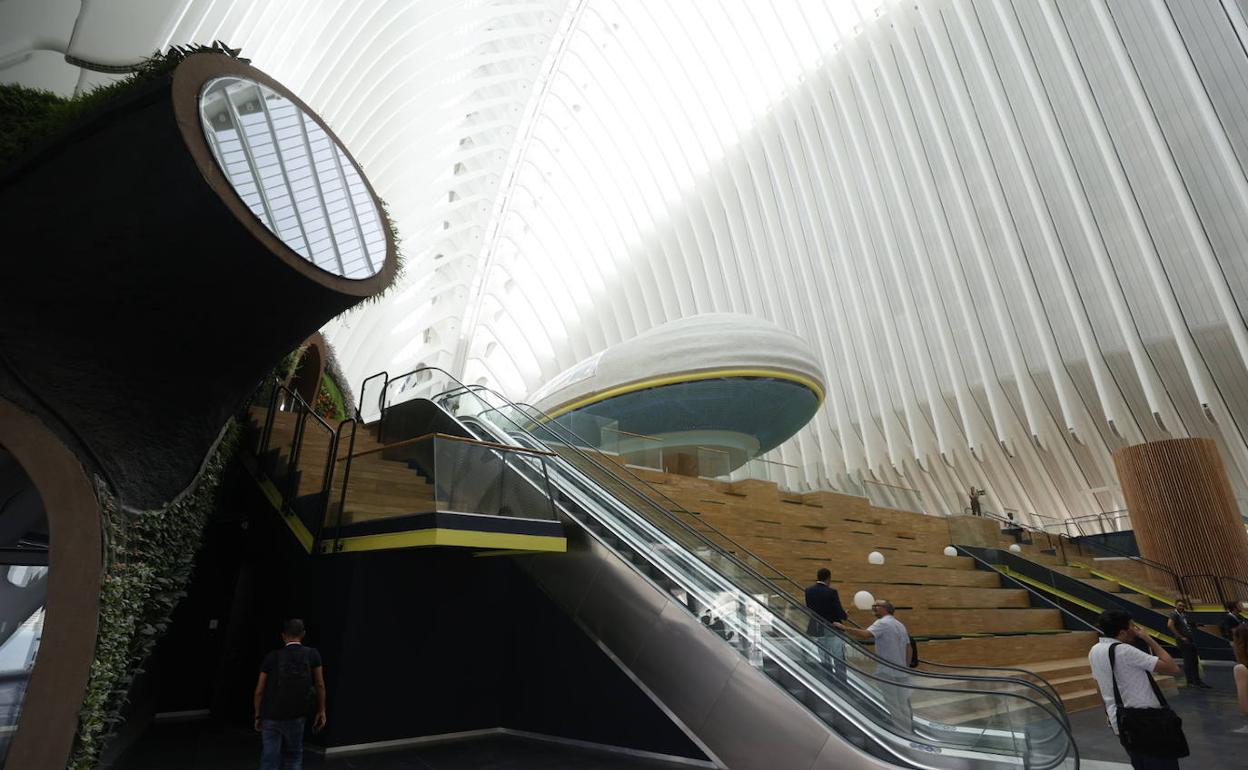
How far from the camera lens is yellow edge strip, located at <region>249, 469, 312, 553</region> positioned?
7540mm

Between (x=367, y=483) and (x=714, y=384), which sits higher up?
(x=714, y=384)

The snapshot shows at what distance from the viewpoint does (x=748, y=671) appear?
5582 mm

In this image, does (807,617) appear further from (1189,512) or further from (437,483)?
(1189,512)

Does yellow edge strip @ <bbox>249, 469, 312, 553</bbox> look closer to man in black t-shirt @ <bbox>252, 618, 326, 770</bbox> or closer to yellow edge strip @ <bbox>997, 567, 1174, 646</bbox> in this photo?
man in black t-shirt @ <bbox>252, 618, 326, 770</bbox>

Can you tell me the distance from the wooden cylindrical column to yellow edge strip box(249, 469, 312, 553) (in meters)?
17.4

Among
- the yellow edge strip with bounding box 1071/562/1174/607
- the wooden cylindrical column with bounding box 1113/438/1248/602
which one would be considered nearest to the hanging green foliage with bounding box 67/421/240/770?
the yellow edge strip with bounding box 1071/562/1174/607

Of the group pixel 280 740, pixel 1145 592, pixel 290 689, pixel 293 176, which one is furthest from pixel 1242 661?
pixel 1145 592

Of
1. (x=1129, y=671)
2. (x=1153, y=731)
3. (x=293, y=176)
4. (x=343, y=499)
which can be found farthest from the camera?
(x=343, y=499)

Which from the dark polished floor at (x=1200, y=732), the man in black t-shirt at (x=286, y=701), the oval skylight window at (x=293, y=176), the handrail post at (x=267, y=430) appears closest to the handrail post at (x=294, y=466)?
the handrail post at (x=267, y=430)

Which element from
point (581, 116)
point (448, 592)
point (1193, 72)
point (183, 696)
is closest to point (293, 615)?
point (448, 592)

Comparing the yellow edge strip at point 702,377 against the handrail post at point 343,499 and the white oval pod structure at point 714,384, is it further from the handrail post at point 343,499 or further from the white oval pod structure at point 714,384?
the handrail post at point 343,499

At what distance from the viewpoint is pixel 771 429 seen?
619 inches

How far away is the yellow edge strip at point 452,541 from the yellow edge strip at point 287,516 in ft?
1.58

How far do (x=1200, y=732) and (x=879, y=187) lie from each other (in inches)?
957
